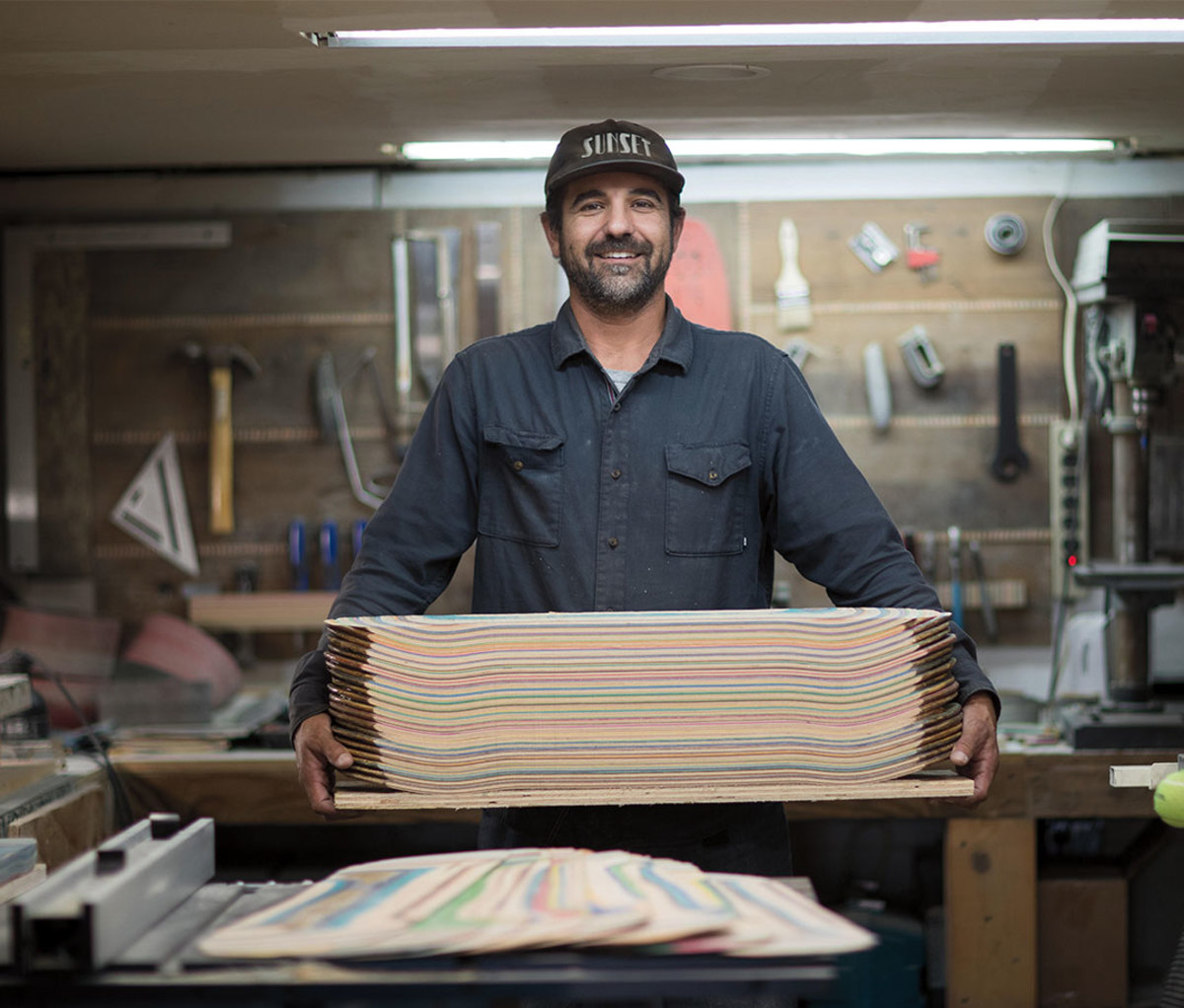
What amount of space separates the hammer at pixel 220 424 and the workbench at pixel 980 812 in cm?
85

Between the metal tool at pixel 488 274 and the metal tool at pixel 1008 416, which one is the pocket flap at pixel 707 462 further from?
the metal tool at pixel 1008 416

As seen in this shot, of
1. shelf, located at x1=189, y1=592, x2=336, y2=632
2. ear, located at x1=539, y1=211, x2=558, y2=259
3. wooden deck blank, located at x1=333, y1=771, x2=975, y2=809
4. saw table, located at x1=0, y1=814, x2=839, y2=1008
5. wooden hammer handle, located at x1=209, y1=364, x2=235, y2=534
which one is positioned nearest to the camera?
saw table, located at x1=0, y1=814, x2=839, y2=1008

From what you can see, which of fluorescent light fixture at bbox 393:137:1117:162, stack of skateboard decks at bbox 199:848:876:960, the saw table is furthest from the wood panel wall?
the saw table

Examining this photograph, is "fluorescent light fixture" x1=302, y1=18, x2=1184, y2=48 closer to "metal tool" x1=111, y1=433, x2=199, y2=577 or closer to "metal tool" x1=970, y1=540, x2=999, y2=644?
"metal tool" x1=970, y1=540, x2=999, y2=644

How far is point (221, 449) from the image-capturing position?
3.94 meters

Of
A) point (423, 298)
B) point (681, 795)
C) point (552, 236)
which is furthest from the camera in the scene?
point (423, 298)

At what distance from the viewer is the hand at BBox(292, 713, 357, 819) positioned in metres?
1.83

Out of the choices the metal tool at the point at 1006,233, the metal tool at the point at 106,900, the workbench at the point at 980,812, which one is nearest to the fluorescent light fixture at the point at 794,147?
the metal tool at the point at 1006,233

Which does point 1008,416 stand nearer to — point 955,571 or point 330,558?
point 955,571

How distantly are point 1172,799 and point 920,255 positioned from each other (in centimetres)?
227

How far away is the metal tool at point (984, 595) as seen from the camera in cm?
390

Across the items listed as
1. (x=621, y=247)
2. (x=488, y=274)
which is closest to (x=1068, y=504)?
(x=488, y=274)

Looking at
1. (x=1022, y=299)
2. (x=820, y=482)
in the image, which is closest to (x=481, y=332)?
(x=1022, y=299)

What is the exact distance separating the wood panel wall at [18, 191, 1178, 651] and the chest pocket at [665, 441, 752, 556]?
1761 mm
